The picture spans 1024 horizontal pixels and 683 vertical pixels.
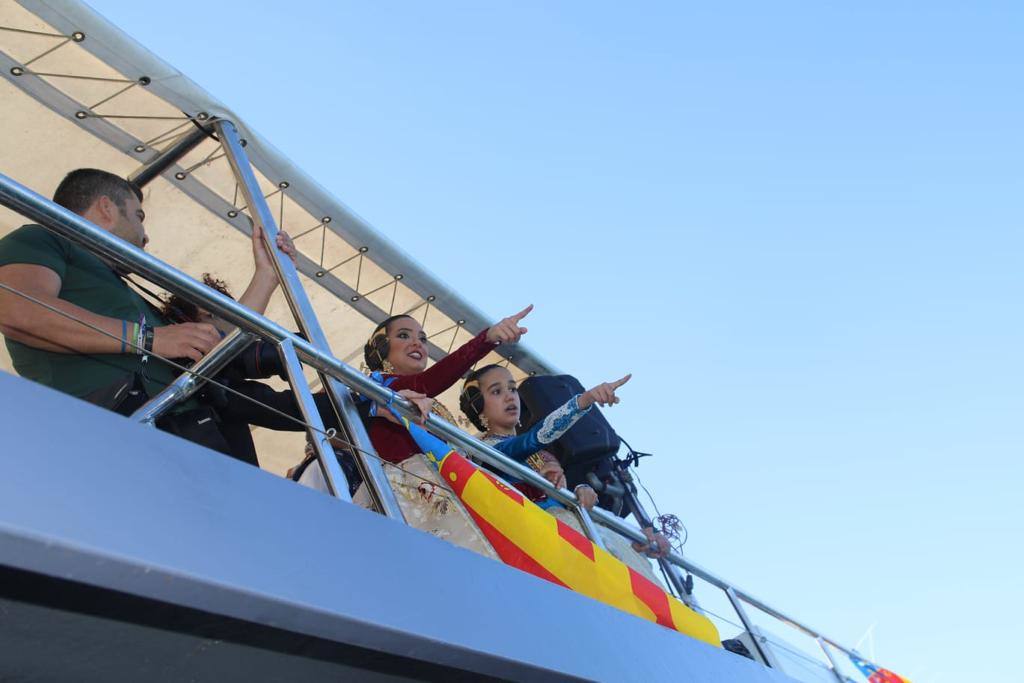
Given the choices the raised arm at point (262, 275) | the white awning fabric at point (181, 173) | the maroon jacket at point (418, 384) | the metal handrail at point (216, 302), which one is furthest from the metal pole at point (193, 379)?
the white awning fabric at point (181, 173)

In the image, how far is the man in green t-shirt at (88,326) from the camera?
7.12 feet

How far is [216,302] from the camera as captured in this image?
2.27 m

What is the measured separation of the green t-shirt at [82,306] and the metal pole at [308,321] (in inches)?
17.7

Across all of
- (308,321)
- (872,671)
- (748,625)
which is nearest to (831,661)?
(872,671)

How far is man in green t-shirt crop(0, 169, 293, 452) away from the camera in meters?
2.17

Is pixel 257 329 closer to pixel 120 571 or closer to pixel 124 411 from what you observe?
pixel 124 411

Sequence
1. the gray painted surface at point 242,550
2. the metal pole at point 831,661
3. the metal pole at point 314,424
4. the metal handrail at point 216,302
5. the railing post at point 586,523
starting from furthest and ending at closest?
1. the metal pole at point 831,661
2. the railing post at point 586,523
3. the metal pole at point 314,424
4. the metal handrail at point 216,302
5. the gray painted surface at point 242,550

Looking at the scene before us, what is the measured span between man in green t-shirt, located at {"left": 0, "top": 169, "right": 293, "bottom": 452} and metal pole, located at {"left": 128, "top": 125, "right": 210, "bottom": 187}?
1229 millimetres

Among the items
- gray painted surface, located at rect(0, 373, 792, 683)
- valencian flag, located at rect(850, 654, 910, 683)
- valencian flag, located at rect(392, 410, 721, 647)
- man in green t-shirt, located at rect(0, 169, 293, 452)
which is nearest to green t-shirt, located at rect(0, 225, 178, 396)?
man in green t-shirt, located at rect(0, 169, 293, 452)

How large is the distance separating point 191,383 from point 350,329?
10.6 ft

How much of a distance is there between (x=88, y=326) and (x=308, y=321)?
3.48 feet

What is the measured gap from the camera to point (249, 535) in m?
1.67

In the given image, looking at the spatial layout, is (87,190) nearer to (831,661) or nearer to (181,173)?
(181,173)

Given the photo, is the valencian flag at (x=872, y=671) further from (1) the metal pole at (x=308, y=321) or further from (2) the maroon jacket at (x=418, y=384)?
(1) the metal pole at (x=308, y=321)
